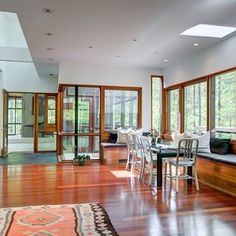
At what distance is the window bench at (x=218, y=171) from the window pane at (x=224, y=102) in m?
0.78

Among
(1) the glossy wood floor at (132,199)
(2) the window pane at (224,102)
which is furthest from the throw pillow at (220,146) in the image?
(1) the glossy wood floor at (132,199)

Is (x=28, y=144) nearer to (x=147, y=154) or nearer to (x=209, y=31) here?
(x=147, y=154)

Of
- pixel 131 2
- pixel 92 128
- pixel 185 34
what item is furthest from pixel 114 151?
pixel 131 2

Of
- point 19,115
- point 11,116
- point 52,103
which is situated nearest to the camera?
point 52,103

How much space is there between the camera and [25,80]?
9.62 metres

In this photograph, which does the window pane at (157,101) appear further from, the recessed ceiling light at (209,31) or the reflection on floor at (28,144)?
the reflection on floor at (28,144)

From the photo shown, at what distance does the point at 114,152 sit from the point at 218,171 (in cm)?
325

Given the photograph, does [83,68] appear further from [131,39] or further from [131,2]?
[131,2]

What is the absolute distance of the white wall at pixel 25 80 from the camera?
9.48 m

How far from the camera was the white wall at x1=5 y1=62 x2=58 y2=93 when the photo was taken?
31.1ft

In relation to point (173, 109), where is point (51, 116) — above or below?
below

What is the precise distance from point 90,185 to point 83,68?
386 cm

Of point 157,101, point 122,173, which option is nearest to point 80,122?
point 122,173

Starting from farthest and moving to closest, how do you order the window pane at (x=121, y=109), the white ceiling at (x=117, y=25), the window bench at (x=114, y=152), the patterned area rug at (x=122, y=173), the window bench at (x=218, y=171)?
the window pane at (x=121, y=109) → the window bench at (x=114, y=152) → the patterned area rug at (x=122, y=173) → the window bench at (x=218, y=171) → the white ceiling at (x=117, y=25)
